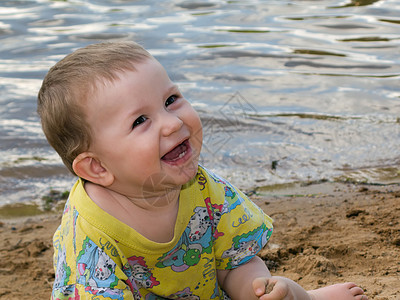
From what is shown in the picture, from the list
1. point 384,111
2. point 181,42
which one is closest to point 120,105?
point 384,111

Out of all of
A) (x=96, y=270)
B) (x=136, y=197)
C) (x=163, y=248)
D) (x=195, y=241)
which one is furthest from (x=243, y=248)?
(x=96, y=270)

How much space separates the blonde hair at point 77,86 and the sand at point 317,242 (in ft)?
3.57

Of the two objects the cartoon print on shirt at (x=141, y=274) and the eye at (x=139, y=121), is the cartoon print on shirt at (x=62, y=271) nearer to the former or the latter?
the cartoon print on shirt at (x=141, y=274)

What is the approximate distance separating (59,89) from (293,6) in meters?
7.15

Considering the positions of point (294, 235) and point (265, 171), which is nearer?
point (294, 235)

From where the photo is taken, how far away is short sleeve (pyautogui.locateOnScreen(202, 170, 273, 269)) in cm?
249

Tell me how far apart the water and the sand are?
0.44 m

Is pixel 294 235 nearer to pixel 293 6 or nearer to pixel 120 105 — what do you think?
pixel 120 105

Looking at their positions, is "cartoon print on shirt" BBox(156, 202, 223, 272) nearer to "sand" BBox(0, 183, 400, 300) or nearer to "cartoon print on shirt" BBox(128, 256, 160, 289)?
"cartoon print on shirt" BBox(128, 256, 160, 289)

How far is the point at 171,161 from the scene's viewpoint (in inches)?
85.9

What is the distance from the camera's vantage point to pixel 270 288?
230 centimetres

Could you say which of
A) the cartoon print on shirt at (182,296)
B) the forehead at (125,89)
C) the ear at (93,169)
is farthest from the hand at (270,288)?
the forehead at (125,89)

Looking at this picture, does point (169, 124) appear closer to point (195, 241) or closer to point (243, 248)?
point (195, 241)

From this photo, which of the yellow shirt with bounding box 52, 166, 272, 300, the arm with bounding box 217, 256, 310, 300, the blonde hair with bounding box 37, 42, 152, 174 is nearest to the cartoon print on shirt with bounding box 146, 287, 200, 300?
the yellow shirt with bounding box 52, 166, 272, 300
